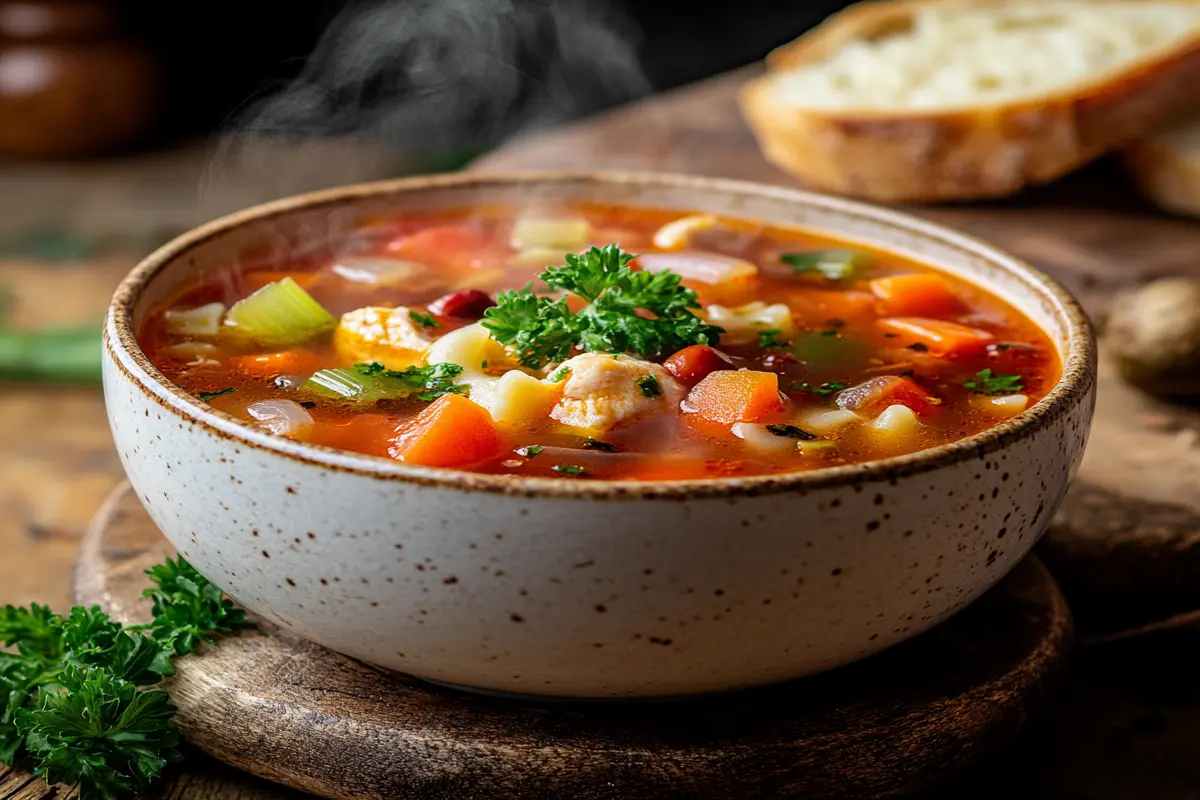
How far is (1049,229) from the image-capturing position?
4219 mm

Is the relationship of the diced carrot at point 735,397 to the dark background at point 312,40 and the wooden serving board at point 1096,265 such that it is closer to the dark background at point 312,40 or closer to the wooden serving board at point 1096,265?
the wooden serving board at point 1096,265

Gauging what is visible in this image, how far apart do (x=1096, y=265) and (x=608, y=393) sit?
2423 millimetres

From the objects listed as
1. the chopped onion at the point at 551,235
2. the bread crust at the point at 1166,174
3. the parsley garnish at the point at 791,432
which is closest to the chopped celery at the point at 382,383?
the parsley garnish at the point at 791,432

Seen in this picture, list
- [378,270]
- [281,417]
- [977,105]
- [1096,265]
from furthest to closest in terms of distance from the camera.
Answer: [977,105] < [1096,265] < [378,270] < [281,417]

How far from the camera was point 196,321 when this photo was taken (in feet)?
7.88

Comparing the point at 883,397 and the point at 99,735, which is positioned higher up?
the point at 883,397

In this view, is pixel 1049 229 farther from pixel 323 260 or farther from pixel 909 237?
pixel 323 260

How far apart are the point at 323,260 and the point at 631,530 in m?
1.36

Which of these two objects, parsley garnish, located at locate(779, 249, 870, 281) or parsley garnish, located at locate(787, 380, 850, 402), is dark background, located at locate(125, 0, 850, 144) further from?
parsley garnish, located at locate(787, 380, 850, 402)

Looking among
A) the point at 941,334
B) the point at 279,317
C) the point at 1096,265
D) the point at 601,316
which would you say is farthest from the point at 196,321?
the point at 1096,265

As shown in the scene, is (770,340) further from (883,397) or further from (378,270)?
(378,270)

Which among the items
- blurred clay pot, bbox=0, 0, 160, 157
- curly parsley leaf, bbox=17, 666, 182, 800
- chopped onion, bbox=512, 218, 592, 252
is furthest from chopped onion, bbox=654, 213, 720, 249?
blurred clay pot, bbox=0, 0, 160, 157

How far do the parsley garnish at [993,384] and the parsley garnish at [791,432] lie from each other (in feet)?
1.17

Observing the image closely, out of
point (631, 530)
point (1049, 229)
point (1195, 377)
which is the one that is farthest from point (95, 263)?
point (631, 530)
